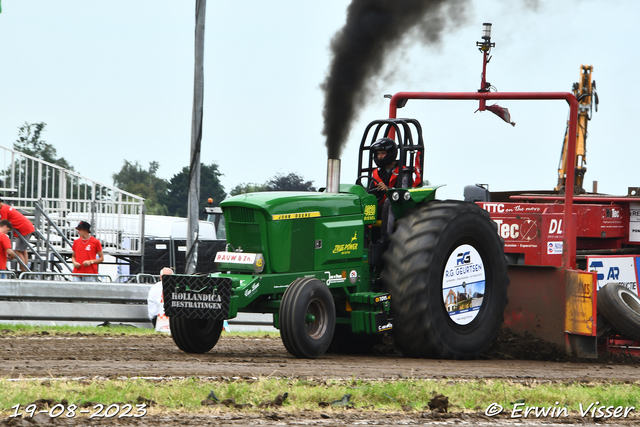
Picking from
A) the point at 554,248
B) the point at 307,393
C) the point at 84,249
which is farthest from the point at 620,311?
the point at 84,249

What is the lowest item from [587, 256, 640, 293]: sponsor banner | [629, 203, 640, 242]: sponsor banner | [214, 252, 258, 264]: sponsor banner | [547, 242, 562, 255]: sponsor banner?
[587, 256, 640, 293]: sponsor banner

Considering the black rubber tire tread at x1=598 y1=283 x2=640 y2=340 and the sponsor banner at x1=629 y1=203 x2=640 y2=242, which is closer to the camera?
the black rubber tire tread at x1=598 y1=283 x2=640 y2=340

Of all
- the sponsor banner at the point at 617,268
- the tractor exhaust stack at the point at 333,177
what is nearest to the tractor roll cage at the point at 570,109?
the tractor exhaust stack at the point at 333,177

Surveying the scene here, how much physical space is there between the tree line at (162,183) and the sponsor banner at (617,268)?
38517 mm

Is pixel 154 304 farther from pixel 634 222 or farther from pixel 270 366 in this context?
pixel 634 222

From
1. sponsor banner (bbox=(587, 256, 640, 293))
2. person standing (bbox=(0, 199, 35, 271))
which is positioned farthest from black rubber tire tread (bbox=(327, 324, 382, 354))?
person standing (bbox=(0, 199, 35, 271))

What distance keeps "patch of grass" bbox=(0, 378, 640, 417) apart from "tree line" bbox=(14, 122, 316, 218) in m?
43.8

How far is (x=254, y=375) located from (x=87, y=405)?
1637 millimetres

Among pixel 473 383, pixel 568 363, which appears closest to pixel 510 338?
pixel 568 363

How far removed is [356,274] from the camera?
8.77 meters

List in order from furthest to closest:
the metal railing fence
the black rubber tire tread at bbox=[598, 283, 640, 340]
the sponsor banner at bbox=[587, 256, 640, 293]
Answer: the metal railing fence, the sponsor banner at bbox=[587, 256, 640, 293], the black rubber tire tread at bbox=[598, 283, 640, 340]

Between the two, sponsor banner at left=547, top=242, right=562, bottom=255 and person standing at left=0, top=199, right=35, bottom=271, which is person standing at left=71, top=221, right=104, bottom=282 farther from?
sponsor banner at left=547, top=242, right=562, bottom=255

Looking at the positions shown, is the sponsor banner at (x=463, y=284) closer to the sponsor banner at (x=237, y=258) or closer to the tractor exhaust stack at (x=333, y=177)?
the tractor exhaust stack at (x=333, y=177)

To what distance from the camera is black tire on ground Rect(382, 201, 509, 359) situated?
27.6 feet
